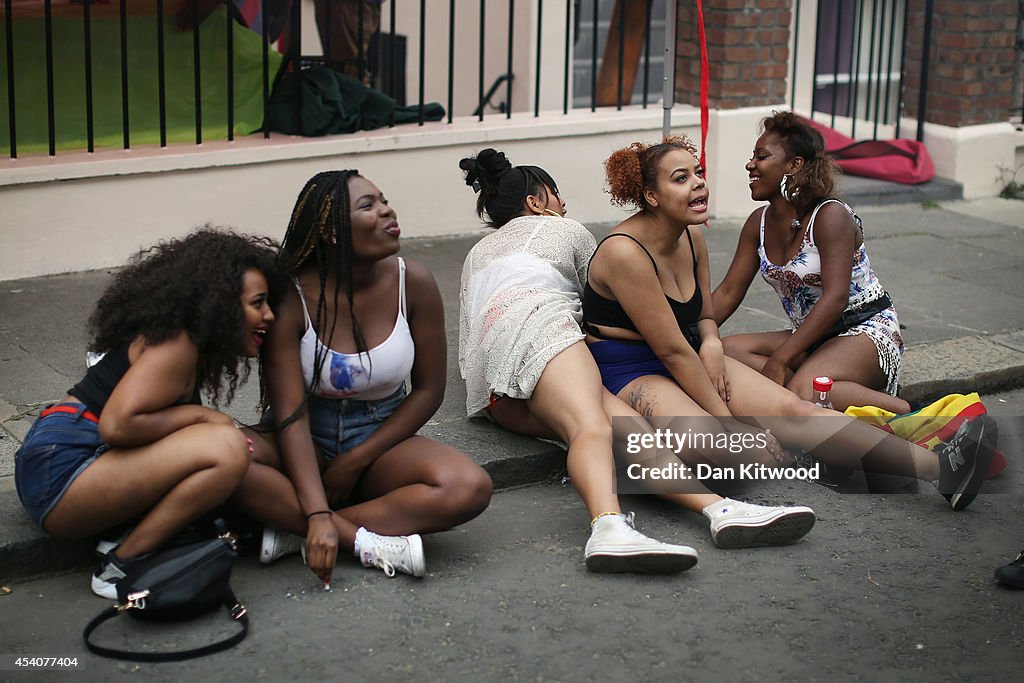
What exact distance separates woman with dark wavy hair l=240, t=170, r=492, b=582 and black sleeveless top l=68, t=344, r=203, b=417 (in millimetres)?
373

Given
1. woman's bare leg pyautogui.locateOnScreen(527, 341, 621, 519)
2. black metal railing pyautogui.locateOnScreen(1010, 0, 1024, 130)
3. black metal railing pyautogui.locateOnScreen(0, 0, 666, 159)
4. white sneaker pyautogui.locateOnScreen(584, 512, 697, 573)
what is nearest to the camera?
white sneaker pyautogui.locateOnScreen(584, 512, 697, 573)

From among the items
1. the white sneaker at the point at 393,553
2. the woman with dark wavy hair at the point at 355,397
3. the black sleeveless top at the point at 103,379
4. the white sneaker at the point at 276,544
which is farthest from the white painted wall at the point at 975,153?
the black sleeveless top at the point at 103,379

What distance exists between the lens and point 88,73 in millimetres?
6902

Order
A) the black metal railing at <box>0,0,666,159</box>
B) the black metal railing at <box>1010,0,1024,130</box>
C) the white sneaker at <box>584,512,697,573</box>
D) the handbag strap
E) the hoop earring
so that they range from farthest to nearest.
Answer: the black metal railing at <box>1010,0,1024,130</box> → the black metal railing at <box>0,0,666,159</box> → the hoop earring → the white sneaker at <box>584,512,697,573</box> → the handbag strap

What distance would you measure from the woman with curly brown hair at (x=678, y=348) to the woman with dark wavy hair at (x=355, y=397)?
806 mm

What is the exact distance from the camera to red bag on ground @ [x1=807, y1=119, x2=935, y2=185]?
31.4 ft

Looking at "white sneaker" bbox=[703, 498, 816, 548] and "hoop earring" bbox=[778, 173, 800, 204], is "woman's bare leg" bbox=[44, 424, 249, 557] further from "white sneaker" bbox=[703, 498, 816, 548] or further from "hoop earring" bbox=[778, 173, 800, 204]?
"hoop earring" bbox=[778, 173, 800, 204]

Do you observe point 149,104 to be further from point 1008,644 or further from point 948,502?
point 1008,644

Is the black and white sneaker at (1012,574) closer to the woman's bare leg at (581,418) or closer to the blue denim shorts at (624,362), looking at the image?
the woman's bare leg at (581,418)

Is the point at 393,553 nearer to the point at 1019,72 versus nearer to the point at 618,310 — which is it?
the point at 618,310

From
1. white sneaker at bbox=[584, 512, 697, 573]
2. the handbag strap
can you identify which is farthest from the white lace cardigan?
the handbag strap

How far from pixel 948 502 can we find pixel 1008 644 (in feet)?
3.38

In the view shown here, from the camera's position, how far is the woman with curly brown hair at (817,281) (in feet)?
17.0

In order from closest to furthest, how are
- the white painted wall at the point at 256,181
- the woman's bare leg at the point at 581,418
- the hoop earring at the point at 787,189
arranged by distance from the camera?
the woman's bare leg at the point at 581,418 → the hoop earring at the point at 787,189 → the white painted wall at the point at 256,181
